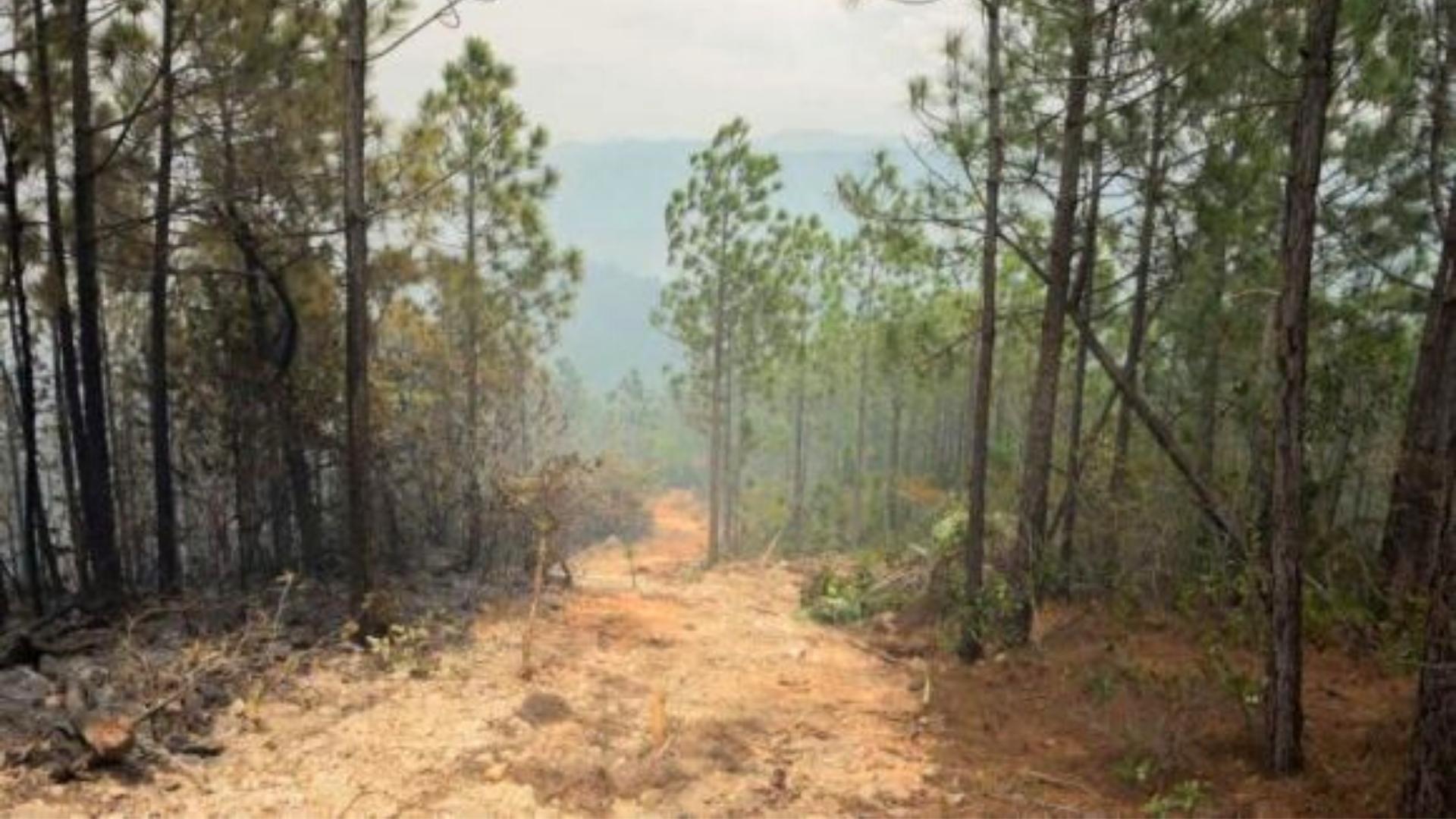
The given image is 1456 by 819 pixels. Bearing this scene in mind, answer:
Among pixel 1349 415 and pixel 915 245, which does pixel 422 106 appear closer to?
pixel 915 245

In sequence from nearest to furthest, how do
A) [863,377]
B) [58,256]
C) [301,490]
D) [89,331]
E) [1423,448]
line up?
[1423,448], [89,331], [58,256], [301,490], [863,377]

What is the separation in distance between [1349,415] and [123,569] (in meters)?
12.5

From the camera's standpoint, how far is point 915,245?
1016cm

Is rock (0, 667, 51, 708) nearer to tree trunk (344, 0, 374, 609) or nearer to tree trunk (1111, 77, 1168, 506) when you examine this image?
tree trunk (344, 0, 374, 609)

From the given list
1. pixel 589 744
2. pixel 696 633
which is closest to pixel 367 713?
pixel 589 744

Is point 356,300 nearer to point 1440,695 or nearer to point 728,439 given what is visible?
point 1440,695

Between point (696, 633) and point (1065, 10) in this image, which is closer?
point (1065, 10)

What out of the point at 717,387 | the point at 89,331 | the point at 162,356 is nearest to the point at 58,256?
the point at 89,331

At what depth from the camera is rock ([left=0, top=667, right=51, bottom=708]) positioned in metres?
6.60

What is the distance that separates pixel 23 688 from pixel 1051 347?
7.90 metres

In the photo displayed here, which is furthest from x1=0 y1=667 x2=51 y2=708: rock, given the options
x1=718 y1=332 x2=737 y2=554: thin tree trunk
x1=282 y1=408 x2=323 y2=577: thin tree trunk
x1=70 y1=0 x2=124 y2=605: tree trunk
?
x1=718 y1=332 x2=737 y2=554: thin tree trunk

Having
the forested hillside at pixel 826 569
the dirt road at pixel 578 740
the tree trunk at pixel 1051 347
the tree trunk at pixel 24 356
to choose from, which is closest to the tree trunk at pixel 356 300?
the forested hillside at pixel 826 569

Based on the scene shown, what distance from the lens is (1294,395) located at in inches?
227

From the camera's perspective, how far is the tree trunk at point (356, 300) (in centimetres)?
873
